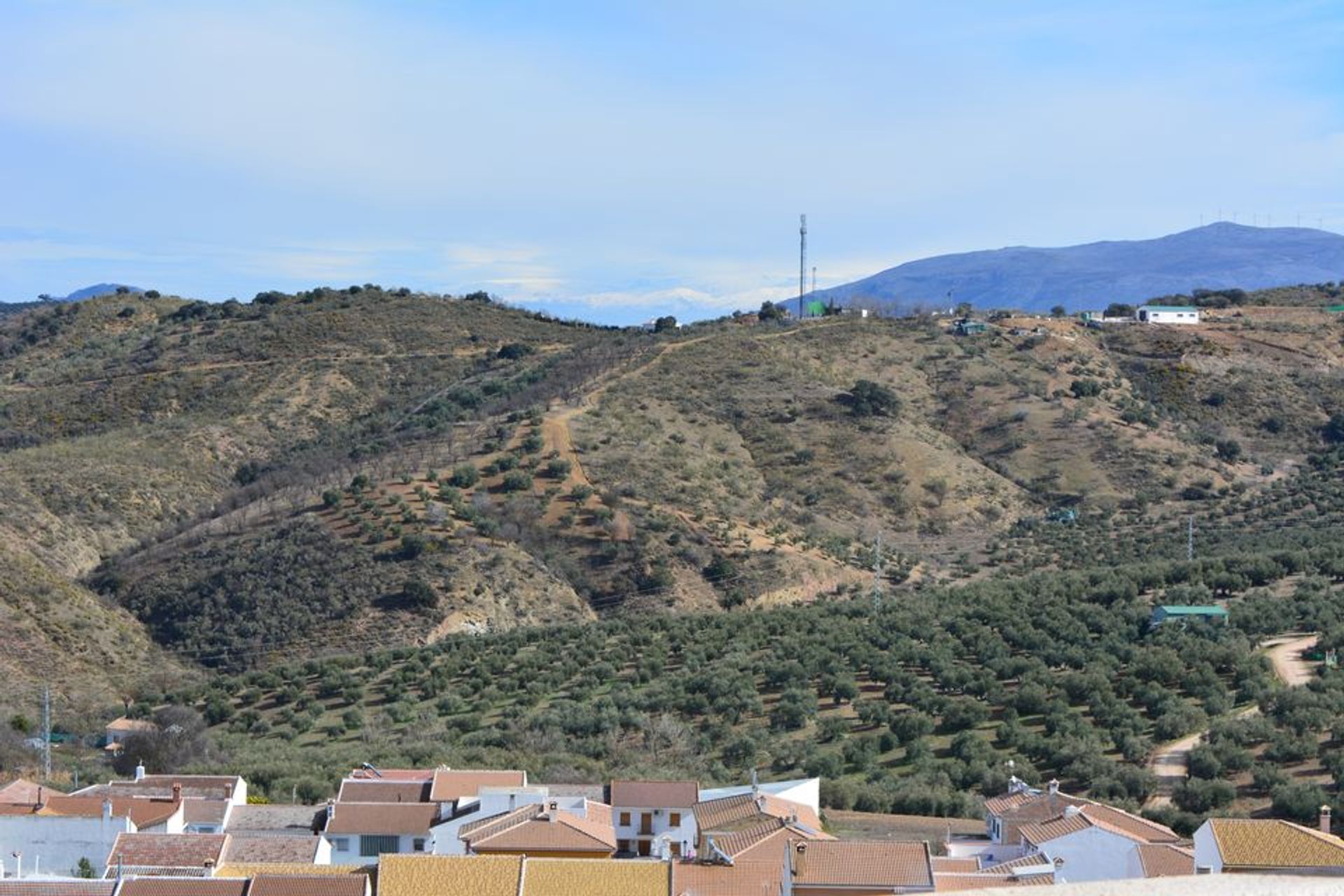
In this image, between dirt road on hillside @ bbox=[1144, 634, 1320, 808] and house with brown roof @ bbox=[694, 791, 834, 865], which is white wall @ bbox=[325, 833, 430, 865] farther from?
dirt road on hillside @ bbox=[1144, 634, 1320, 808]

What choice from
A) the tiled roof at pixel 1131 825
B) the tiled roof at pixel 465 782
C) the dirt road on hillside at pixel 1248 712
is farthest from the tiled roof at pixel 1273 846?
the tiled roof at pixel 465 782

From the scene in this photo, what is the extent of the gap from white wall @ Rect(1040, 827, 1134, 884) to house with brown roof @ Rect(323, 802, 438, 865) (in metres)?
9.92

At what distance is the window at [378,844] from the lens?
28250 mm

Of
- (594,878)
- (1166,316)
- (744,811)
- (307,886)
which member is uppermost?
(1166,316)

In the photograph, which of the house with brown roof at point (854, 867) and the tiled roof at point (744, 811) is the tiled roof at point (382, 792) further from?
the house with brown roof at point (854, 867)

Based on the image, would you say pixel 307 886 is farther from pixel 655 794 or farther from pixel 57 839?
pixel 655 794

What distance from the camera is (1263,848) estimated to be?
79.4 ft

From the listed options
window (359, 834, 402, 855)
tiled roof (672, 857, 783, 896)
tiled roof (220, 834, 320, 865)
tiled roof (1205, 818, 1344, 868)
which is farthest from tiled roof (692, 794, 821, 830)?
tiled roof (1205, 818, 1344, 868)

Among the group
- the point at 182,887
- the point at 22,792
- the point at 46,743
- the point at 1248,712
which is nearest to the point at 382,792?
the point at 22,792

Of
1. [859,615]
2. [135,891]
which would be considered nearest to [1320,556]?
[859,615]

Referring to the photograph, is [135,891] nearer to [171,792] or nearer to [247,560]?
[171,792]

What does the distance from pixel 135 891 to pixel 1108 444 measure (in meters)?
56.3

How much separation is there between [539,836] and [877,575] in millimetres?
28982

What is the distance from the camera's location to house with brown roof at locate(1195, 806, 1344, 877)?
23.7 metres
